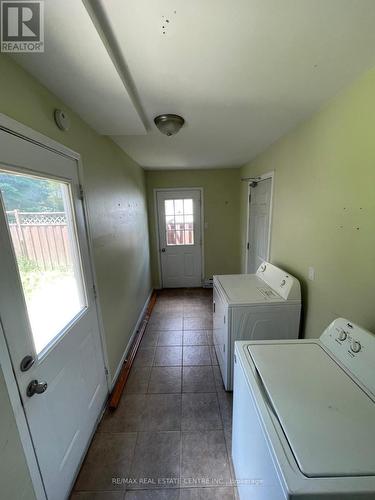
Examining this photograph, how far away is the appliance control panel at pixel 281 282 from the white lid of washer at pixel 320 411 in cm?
63

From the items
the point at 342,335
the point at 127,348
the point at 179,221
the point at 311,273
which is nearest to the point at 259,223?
the point at 311,273

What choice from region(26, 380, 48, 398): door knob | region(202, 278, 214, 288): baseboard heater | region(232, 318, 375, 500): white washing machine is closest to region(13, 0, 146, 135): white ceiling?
region(26, 380, 48, 398): door knob

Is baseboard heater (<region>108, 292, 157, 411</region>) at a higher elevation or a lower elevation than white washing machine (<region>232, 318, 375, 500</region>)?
lower

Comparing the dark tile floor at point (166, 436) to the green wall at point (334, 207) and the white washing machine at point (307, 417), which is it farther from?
the green wall at point (334, 207)

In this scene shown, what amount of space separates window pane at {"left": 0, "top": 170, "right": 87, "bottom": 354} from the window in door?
2626 mm

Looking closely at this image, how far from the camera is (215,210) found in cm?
384

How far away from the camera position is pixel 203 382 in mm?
1912

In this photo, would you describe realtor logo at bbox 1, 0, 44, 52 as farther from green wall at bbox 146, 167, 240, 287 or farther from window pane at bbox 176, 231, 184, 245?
window pane at bbox 176, 231, 184, 245

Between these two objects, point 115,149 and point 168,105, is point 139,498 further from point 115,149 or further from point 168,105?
point 115,149

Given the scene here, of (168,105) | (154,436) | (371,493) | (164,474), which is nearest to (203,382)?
(154,436)

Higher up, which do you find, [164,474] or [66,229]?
[66,229]

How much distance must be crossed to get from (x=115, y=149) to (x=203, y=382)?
2538 mm

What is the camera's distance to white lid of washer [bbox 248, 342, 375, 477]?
0.61 m

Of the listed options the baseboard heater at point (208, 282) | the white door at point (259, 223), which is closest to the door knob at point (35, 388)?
the white door at point (259, 223)
